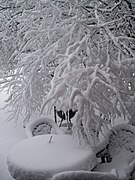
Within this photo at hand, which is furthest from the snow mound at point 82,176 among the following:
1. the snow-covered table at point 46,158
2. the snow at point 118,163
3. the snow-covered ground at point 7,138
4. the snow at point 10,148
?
the snow-covered ground at point 7,138

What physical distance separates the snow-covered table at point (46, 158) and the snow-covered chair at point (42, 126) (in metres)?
1.11

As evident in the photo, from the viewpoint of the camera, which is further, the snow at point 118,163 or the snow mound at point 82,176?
the snow at point 118,163

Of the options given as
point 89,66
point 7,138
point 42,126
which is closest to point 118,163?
point 89,66

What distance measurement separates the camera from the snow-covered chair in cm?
507

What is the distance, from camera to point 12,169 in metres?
3.33

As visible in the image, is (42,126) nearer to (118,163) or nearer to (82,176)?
(118,163)

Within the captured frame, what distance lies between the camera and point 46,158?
11.0ft

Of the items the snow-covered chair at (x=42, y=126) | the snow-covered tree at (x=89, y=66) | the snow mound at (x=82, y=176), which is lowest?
the snow mound at (x=82, y=176)

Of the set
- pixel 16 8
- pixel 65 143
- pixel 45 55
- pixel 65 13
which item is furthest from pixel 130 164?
pixel 16 8

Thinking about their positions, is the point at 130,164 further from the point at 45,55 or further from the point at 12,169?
the point at 45,55

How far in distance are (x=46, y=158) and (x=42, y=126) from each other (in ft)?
6.28

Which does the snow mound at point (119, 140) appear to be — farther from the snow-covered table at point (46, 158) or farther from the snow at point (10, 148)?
the snow-covered table at point (46, 158)

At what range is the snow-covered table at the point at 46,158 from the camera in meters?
3.13

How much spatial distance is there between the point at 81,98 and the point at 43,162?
969 mm
